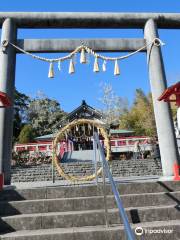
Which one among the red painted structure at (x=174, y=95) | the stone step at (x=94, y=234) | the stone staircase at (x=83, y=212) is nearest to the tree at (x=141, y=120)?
the red painted structure at (x=174, y=95)

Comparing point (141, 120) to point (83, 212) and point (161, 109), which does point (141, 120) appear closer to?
point (161, 109)

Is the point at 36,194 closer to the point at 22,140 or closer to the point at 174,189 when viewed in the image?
the point at 174,189

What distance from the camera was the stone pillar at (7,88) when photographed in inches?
227

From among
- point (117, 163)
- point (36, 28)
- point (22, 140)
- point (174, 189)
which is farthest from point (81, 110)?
point (174, 189)

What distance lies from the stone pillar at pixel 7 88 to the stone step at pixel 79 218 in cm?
212

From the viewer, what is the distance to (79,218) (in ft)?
12.3

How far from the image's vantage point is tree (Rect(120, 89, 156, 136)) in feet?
128

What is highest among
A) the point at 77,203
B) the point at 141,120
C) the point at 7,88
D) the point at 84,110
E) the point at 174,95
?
the point at 141,120

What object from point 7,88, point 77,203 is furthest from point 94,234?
point 7,88

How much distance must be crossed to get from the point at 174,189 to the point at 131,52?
393cm

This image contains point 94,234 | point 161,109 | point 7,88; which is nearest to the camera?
point 94,234

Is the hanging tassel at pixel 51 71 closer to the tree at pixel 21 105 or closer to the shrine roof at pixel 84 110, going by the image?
the shrine roof at pixel 84 110

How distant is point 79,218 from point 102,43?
481 cm

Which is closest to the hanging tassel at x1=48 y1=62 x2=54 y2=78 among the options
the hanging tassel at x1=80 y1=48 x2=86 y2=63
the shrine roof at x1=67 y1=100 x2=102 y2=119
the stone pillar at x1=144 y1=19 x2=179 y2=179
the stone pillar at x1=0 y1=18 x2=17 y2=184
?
the hanging tassel at x1=80 y1=48 x2=86 y2=63
